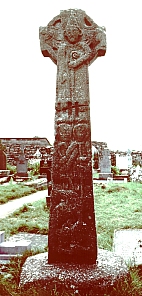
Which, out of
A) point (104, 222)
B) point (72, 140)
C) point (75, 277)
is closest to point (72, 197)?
point (72, 140)

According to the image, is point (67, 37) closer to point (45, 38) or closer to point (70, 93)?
point (45, 38)

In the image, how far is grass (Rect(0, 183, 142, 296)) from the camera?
3627mm

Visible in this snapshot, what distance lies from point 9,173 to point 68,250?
1769 centimetres

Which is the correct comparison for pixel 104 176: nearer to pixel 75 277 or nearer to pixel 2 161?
pixel 2 161

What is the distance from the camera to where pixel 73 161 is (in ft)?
13.0

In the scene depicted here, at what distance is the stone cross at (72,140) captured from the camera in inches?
154

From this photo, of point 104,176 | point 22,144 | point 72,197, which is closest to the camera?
point 72,197

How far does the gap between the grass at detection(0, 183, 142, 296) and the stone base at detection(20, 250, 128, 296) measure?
0.18ft

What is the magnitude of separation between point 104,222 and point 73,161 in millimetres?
4925

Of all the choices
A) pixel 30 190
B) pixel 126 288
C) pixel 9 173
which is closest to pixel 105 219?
pixel 126 288

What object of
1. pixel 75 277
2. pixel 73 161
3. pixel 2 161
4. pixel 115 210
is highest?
pixel 2 161

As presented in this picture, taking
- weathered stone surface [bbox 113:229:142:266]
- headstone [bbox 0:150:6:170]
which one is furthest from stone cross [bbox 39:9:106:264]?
headstone [bbox 0:150:6:170]

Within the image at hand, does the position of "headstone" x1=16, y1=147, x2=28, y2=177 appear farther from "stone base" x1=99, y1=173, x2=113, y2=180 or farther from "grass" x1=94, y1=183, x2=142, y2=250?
"grass" x1=94, y1=183, x2=142, y2=250

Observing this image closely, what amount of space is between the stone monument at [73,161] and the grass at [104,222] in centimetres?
23
